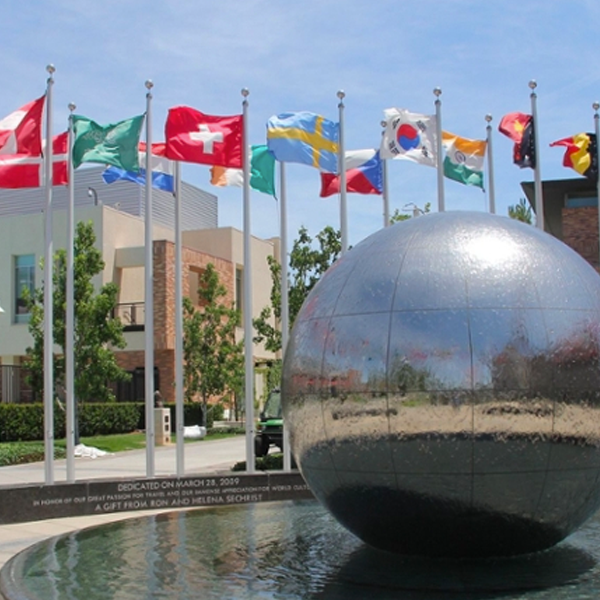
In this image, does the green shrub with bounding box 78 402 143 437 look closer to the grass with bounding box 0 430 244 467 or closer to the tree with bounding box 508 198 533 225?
the grass with bounding box 0 430 244 467

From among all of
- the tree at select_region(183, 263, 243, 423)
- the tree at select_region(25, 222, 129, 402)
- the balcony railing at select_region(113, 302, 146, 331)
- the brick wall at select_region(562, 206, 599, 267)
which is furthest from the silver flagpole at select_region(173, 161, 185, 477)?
the balcony railing at select_region(113, 302, 146, 331)

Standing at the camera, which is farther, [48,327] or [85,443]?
[85,443]

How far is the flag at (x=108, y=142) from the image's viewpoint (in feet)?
52.3

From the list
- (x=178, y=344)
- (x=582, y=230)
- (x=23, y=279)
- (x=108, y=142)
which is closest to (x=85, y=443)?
(x=23, y=279)

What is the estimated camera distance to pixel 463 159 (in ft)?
62.3

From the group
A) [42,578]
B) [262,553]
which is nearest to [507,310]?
[262,553]

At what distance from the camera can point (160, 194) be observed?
5281 cm

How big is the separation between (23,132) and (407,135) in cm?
704

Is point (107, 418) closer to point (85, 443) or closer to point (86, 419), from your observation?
Result: point (86, 419)

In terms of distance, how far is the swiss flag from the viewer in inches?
642

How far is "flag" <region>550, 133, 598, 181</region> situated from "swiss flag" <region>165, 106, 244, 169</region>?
6659mm

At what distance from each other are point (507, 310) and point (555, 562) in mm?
2323

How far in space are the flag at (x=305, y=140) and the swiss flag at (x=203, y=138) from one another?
649 mm

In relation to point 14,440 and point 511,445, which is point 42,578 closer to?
point 511,445
